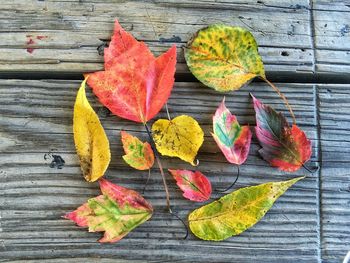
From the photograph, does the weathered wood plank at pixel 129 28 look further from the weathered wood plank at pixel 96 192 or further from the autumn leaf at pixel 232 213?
the autumn leaf at pixel 232 213

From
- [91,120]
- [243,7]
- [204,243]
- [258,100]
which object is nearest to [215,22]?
[243,7]

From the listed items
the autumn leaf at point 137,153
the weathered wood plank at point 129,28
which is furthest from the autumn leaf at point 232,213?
the weathered wood plank at point 129,28

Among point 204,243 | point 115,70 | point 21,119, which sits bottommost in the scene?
point 204,243

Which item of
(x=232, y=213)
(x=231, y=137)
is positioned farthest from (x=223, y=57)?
(x=232, y=213)

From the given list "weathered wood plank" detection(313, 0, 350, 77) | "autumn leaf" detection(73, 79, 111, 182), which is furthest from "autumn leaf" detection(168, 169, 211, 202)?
"weathered wood plank" detection(313, 0, 350, 77)

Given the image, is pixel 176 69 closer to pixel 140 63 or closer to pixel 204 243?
pixel 140 63

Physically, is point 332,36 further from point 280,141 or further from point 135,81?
point 135,81
